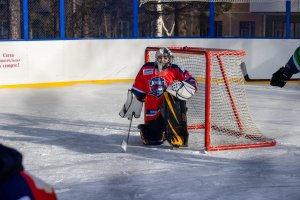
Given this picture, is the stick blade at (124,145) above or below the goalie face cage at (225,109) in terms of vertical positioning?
below

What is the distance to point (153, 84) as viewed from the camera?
20.8 feet

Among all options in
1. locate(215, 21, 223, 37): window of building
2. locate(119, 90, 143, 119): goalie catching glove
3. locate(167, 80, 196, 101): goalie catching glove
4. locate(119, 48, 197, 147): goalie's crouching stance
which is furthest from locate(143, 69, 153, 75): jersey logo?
locate(215, 21, 223, 37): window of building

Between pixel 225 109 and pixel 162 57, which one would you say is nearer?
pixel 162 57

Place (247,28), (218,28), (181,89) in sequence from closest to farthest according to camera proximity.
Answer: (181,89), (218,28), (247,28)

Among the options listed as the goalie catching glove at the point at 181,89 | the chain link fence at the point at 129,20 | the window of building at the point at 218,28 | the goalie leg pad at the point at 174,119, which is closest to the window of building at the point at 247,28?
the chain link fence at the point at 129,20

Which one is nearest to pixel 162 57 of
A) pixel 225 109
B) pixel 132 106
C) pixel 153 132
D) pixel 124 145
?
pixel 132 106

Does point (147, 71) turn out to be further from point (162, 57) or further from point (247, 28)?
point (247, 28)

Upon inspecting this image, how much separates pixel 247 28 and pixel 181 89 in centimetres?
1058

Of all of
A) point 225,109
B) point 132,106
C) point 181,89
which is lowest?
point 225,109

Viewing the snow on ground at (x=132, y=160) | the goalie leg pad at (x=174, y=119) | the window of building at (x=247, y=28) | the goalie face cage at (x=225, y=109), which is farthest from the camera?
the window of building at (x=247, y=28)

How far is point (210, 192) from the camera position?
4633mm

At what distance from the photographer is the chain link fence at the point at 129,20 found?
41.1ft

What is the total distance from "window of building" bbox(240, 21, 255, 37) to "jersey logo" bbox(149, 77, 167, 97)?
9.65m

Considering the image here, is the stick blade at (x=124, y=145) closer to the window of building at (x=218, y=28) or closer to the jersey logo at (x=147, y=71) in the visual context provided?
the jersey logo at (x=147, y=71)
